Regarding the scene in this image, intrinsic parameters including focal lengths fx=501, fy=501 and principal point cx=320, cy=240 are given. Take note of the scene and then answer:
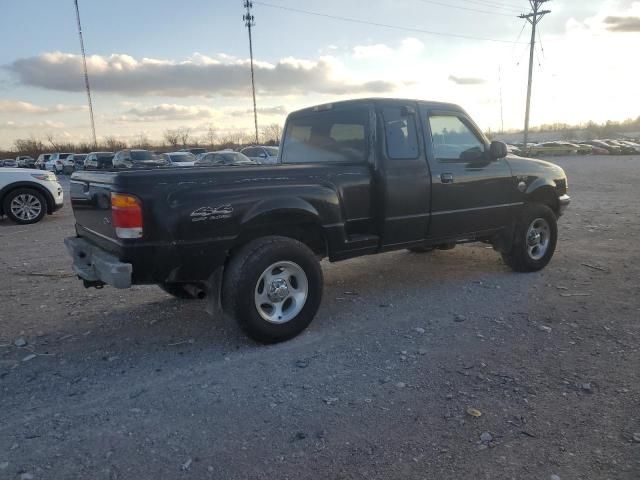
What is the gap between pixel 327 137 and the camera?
5.34 meters

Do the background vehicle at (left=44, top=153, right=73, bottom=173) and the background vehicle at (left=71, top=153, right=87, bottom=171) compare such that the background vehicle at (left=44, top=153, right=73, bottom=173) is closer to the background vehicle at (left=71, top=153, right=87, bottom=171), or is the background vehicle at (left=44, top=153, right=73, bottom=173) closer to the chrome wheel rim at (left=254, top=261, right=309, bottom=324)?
the background vehicle at (left=71, top=153, right=87, bottom=171)

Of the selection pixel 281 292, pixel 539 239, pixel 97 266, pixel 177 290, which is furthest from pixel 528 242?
pixel 97 266

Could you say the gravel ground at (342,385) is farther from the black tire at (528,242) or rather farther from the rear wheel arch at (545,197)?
the rear wheel arch at (545,197)

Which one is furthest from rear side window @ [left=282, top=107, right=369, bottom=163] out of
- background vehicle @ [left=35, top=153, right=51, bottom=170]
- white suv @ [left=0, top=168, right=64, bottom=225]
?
background vehicle @ [left=35, top=153, right=51, bottom=170]

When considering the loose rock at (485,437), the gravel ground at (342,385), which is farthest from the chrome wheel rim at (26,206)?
the loose rock at (485,437)

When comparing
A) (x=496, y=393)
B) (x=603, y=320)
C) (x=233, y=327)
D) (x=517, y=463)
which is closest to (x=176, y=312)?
(x=233, y=327)

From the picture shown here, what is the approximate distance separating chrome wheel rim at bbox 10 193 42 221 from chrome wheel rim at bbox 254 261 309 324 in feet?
30.7

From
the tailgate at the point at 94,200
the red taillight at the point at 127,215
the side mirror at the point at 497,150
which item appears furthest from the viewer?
the side mirror at the point at 497,150

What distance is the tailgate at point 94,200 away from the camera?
3801 mm

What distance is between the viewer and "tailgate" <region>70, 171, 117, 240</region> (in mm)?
3801

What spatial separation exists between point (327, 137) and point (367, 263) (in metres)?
2.19

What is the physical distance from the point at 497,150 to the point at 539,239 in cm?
149

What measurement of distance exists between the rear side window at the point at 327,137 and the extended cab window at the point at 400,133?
0.74 ft

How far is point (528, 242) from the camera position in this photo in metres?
6.14
